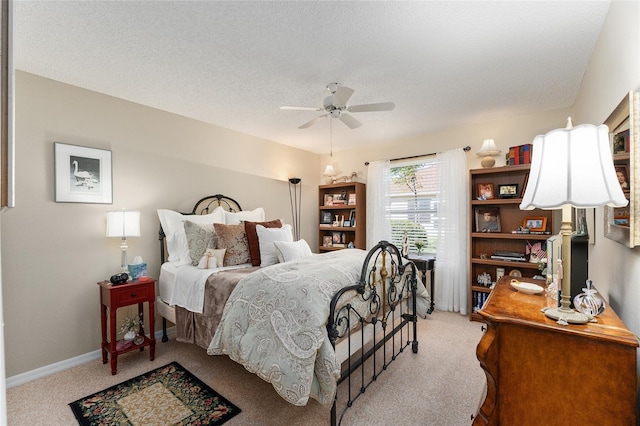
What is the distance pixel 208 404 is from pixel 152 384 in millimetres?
600

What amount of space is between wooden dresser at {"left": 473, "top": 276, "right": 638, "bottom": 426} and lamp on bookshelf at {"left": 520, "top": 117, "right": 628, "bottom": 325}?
9cm

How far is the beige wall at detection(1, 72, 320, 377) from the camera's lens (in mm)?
2428

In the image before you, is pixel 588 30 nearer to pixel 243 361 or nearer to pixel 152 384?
pixel 243 361

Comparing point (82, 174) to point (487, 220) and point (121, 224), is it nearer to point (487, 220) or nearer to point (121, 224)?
point (121, 224)

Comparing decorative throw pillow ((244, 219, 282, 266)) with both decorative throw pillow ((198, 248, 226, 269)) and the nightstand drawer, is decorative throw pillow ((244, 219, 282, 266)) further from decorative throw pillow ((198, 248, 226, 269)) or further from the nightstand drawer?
the nightstand drawer

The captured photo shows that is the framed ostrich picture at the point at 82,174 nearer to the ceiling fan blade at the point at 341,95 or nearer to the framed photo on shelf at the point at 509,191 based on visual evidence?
the ceiling fan blade at the point at 341,95

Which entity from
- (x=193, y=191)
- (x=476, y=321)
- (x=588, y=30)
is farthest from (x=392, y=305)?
(x=193, y=191)

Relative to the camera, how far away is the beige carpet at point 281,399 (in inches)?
75.6

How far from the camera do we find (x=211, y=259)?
2.81 metres

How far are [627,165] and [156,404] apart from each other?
3063 millimetres

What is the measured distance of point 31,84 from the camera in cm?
248

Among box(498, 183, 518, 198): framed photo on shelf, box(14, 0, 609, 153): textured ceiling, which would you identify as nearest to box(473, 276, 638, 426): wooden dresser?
box(14, 0, 609, 153): textured ceiling

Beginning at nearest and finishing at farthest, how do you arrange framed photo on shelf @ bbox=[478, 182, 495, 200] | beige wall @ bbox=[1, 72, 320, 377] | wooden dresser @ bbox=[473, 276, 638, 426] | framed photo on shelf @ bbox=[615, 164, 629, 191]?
wooden dresser @ bbox=[473, 276, 638, 426], framed photo on shelf @ bbox=[615, 164, 629, 191], beige wall @ bbox=[1, 72, 320, 377], framed photo on shelf @ bbox=[478, 182, 495, 200]

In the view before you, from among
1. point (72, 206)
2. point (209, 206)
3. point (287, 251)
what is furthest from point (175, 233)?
point (287, 251)
